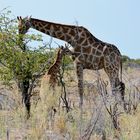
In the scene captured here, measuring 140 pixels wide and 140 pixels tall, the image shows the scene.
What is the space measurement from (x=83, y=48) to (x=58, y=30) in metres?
0.56

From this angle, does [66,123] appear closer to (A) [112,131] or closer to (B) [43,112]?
(A) [112,131]

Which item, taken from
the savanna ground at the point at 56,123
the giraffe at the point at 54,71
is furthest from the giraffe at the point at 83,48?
the savanna ground at the point at 56,123

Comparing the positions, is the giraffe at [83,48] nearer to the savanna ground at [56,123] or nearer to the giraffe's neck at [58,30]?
the giraffe's neck at [58,30]

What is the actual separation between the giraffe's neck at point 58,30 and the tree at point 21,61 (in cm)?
63

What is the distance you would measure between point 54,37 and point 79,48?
0.49 meters

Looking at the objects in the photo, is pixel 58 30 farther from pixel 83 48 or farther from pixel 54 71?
pixel 54 71

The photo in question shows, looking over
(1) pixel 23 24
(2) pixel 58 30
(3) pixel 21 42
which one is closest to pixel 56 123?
(3) pixel 21 42

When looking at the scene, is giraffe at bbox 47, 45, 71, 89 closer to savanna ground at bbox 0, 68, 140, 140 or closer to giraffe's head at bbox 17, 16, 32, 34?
savanna ground at bbox 0, 68, 140, 140

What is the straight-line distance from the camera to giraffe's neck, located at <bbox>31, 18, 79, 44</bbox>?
28.8ft

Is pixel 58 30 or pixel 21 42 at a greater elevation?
pixel 58 30

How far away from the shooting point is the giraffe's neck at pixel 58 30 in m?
8.77

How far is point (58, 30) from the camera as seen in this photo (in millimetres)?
9000

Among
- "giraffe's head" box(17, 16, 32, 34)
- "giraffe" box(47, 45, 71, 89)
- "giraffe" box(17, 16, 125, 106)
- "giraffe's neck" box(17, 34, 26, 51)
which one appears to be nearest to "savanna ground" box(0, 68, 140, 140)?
"giraffe" box(47, 45, 71, 89)

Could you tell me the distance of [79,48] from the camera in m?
9.03
